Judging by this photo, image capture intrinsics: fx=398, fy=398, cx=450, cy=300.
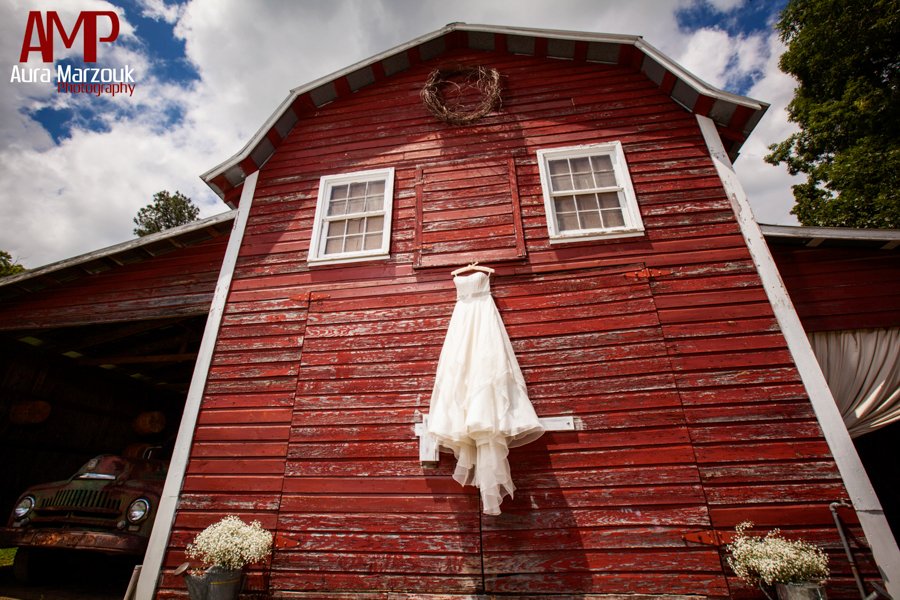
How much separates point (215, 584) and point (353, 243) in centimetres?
401

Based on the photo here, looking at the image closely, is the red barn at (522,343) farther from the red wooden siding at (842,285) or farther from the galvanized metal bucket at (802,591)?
the red wooden siding at (842,285)

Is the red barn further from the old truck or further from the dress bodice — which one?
the old truck

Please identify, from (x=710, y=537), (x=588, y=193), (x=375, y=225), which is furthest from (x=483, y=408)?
(x=588, y=193)

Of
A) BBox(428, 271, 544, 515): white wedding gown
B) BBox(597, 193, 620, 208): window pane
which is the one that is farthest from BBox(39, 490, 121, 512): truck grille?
BBox(597, 193, 620, 208): window pane

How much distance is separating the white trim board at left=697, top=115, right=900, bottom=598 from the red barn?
0.07 ft

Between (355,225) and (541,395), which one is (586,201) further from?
(355,225)

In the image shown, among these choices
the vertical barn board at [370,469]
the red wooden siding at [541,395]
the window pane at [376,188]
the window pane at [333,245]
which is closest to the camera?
the red wooden siding at [541,395]

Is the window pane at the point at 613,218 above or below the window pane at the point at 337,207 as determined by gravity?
below

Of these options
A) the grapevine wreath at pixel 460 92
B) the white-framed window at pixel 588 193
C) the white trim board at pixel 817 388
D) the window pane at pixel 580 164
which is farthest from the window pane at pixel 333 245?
the white trim board at pixel 817 388

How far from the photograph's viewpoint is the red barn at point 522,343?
12.4 ft

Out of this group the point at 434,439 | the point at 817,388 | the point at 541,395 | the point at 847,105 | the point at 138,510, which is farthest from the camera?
the point at 847,105

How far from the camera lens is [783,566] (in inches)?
119

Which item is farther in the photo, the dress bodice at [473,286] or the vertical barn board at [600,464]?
the dress bodice at [473,286]

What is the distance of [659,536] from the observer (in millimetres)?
3682
